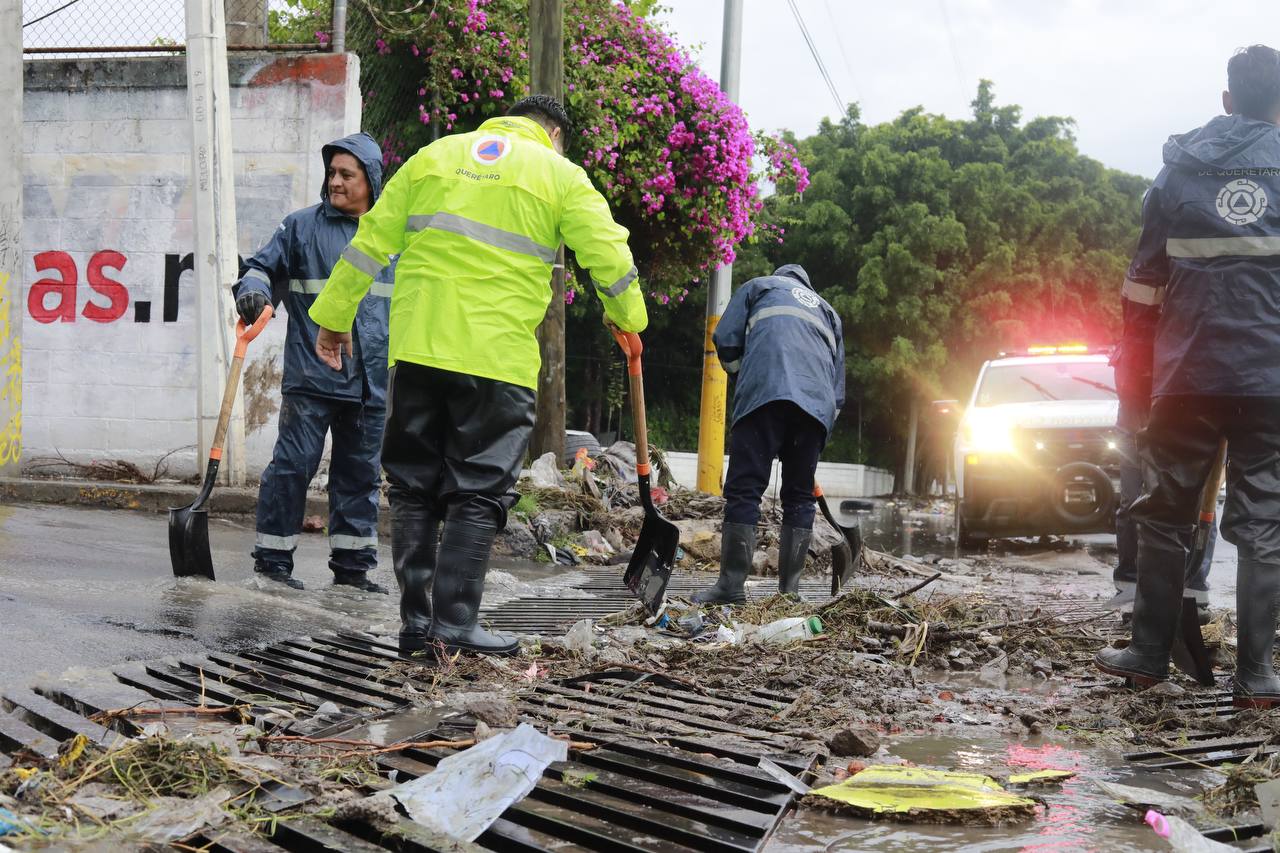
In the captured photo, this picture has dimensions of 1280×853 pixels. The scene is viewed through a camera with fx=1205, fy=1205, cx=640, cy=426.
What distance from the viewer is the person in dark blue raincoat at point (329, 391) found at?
5094mm

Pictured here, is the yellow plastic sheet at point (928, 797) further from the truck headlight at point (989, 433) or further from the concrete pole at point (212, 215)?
the truck headlight at point (989, 433)

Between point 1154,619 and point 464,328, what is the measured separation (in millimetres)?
2312

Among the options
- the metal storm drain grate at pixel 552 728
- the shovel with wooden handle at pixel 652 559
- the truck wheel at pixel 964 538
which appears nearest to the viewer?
the metal storm drain grate at pixel 552 728

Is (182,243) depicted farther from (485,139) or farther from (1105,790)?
(1105,790)

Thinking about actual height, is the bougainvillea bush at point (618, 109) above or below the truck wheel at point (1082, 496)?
above

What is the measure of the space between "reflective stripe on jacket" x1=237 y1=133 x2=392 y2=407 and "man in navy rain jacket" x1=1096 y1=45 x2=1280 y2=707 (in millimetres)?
3049

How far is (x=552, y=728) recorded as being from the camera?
288cm

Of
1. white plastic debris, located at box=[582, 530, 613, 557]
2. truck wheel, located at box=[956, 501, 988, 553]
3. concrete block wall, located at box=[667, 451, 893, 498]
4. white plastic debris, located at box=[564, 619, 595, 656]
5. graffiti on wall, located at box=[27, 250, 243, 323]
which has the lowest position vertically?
concrete block wall, located at box=[667, 451, 893, 498]

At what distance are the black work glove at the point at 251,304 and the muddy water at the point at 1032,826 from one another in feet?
10.6

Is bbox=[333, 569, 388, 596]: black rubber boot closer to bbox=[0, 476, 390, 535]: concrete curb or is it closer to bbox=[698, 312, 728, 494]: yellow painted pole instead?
bbox=[0, 476, 390, 535]: concrete curb

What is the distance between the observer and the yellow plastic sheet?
2.39m

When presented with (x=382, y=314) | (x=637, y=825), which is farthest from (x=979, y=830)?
(x=382, y=314)

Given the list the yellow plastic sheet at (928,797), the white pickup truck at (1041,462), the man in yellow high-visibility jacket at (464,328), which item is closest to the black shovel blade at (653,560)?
the man in yellow high-visibility jacket at (464,328)

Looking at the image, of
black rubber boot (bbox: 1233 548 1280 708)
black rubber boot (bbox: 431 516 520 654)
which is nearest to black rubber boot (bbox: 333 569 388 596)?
black rubber boot (bbox: 431 516 520 654)
